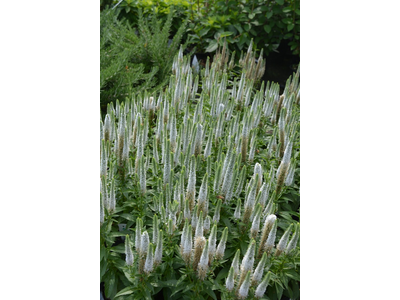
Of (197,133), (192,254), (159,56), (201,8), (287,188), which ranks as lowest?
(192,254)

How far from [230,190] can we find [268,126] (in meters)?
1.28

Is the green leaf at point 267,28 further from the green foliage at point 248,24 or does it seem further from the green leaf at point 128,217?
the green leaf at point 128,217

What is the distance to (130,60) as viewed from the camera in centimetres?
480

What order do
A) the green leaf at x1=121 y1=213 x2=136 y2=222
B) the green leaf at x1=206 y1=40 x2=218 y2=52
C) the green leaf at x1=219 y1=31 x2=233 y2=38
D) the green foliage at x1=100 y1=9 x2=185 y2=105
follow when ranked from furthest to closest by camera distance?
the green leaf at x1=206 y1=40 x2=218 y2=52 < the green leaf at x1=219 y1=31 x2=233 y2=38 < the green foliage at x1=100 y1=9 x2=185 y2=105 < the green leaf at x1=121 y1=213 x2=136 y2=222

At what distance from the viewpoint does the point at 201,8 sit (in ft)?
18.6

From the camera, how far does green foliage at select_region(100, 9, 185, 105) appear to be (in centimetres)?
383

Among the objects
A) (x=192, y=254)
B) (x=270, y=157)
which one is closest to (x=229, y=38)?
(x=270, y=157)

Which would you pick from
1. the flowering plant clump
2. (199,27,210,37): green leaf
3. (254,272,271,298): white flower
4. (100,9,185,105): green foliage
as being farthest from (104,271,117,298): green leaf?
(199,27,210,37): green leaf

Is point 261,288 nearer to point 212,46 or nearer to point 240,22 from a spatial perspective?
point 212,46

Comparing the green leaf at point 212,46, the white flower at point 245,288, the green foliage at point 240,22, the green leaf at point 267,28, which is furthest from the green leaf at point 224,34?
the white flower at point 245,288

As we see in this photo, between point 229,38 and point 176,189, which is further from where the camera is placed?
point 229,38

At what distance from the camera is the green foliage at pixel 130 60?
151 inches

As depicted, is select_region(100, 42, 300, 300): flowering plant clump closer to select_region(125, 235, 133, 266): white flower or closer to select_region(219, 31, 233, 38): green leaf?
select_region(125, 235, 133, 266): white flower

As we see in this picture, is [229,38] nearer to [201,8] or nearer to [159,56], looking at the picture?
[201,8]
